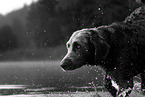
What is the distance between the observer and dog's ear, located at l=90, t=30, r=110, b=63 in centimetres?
476

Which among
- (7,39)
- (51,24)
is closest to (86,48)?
(51,24)

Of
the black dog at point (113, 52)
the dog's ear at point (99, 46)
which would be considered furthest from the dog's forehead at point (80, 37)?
the dog's ear at point (99, 46)

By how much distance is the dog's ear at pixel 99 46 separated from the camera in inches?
187

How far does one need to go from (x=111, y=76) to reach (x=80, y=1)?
26.9 m

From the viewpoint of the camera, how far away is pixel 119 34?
4.95m

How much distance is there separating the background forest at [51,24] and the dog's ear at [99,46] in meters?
20.5

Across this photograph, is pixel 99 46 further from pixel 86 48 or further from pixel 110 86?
pixel 110 86

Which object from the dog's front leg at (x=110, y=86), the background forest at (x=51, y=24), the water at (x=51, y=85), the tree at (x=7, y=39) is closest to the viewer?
the dog's front leg at (x=110, y=86)

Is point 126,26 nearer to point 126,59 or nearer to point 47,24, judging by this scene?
point 126,59

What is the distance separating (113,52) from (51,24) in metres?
28.3

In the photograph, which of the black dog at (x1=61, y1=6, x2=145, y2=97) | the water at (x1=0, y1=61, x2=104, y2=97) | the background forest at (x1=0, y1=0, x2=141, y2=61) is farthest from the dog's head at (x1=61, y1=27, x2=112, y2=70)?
the background forest at (x1=0, y1=0, x2=141, y2=61)

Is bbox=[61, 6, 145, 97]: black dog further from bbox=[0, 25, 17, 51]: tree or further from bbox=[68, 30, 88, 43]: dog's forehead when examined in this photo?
bbox=[0, 25, 17, 51]: tree

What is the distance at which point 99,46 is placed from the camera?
4758 millimetres

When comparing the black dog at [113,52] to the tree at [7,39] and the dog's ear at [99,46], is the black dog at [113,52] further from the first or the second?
the tree at [7,39]
